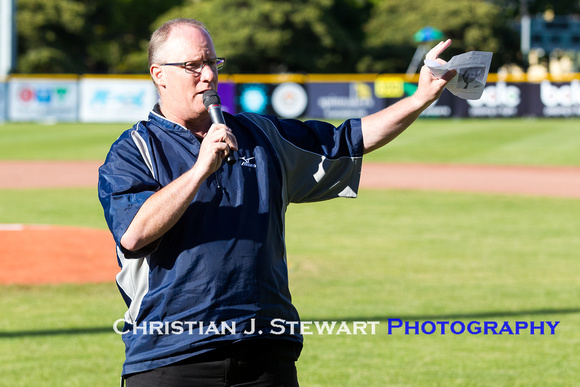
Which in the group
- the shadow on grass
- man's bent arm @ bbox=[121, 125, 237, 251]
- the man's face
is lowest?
the shadow on grass

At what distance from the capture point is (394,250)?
10.3 meters

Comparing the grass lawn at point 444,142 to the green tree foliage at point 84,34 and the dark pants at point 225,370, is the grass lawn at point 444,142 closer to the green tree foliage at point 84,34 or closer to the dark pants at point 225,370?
the dark pants at point 225,370

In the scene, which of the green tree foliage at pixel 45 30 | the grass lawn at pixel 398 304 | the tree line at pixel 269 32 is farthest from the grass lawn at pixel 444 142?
the tree line at pixel 269 32

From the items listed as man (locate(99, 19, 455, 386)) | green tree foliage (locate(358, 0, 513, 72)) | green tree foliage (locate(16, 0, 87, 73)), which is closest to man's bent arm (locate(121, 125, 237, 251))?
man (locate(99, 19, 455, 386))

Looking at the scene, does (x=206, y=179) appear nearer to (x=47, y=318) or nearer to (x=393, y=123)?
(x=393, y=123)

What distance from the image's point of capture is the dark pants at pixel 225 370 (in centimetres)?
269

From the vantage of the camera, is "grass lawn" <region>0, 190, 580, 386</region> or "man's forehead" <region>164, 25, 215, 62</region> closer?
"man's forehead" <region>164, 25, 215, 62</region>

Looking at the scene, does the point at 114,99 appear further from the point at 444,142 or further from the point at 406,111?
the point at 406,111

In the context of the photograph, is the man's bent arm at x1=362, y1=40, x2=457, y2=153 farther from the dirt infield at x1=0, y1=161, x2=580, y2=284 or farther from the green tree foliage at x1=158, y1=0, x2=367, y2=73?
the green tree foliage at x1=158, y1=0, x2=367, y2=73

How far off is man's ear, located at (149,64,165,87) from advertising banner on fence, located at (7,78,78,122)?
31157mm

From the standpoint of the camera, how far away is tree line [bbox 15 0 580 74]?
51.3 metres

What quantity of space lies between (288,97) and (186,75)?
98.2ft

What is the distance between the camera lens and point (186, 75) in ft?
9.04

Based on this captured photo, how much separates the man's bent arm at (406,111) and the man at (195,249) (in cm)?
49
